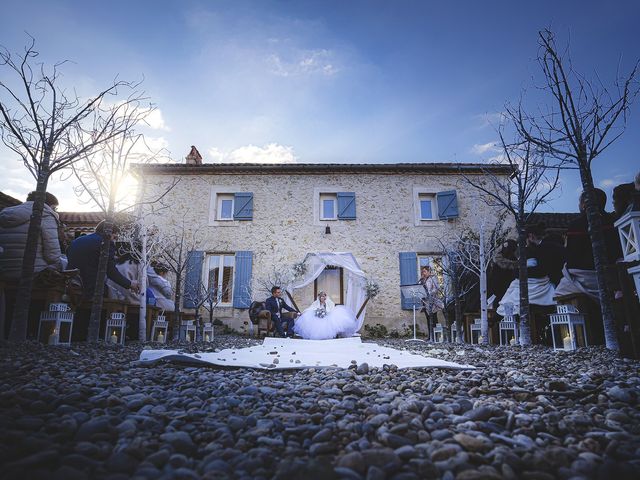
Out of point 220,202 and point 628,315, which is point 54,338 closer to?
point 628,315

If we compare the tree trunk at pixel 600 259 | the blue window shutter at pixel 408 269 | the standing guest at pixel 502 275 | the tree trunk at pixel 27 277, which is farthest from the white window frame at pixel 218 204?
the tree trunk at pixel 600 259

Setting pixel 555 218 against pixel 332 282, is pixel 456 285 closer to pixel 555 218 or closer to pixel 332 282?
pixel 332 282

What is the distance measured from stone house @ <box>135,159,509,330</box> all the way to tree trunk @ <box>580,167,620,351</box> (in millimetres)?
7913

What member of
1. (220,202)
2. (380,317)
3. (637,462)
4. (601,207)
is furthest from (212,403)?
(220,202)

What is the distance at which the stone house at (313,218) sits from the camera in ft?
40.6

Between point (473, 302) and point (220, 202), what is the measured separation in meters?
9.19

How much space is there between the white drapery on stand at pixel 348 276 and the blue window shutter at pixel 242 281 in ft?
5.11

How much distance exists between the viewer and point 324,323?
1000 centimetres

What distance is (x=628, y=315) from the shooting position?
11.3 feet

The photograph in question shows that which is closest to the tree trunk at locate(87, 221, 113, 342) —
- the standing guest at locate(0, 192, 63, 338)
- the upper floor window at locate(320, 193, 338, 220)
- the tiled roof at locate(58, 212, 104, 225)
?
the standing guest at locate(0, 192, 63, 338)

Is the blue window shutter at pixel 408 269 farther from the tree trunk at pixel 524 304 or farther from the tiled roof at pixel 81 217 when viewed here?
the tiled roof at pixel 81 217

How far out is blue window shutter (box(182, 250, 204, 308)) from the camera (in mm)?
11969

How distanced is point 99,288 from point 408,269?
9.43 m

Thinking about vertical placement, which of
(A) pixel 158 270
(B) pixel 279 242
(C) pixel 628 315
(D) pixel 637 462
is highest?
(B) pixel 279 242
